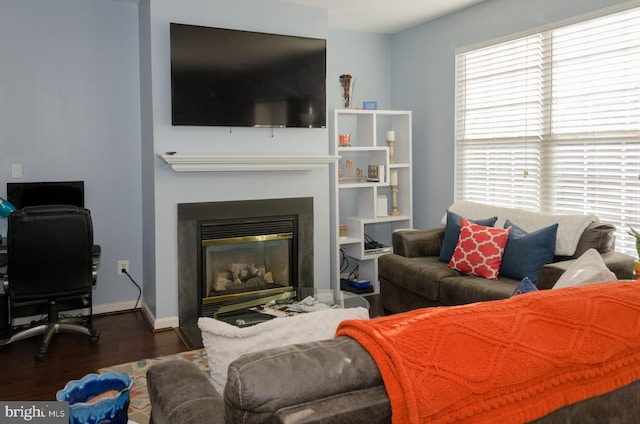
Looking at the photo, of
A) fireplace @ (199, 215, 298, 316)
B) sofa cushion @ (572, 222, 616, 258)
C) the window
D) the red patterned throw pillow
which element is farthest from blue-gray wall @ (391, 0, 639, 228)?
sofa cushion @ (572, 222, 616, 258)

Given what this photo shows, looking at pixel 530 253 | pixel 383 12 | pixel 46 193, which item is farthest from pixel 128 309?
pixel 383 12

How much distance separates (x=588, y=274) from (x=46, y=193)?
12.6ft

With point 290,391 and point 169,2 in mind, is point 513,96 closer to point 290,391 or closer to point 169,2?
point 169,2

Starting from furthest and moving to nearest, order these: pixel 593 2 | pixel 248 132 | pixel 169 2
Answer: pixel 248 132, pixel 169 2, pixel 593 2

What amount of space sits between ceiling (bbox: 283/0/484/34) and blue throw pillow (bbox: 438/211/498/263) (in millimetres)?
1901

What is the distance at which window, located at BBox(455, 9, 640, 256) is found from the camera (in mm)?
3650

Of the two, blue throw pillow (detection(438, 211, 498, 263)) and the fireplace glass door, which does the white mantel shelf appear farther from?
blue throw pillow (detection(438, 211, 498, 263))

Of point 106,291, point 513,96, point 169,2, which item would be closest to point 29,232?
point 106,291

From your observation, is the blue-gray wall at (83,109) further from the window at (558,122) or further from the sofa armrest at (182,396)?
the sofa armrest at (182,396)

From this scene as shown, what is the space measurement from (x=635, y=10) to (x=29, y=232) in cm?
419

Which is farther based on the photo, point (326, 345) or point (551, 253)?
point (551, 253)

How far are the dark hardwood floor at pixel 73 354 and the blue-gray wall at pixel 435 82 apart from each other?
2827 millimetres

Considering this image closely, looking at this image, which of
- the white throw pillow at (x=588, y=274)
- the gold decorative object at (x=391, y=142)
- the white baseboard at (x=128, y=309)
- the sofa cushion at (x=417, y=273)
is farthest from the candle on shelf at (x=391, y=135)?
the white throw pillow at (x=588, y=274)

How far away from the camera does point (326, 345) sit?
46.6 inches
